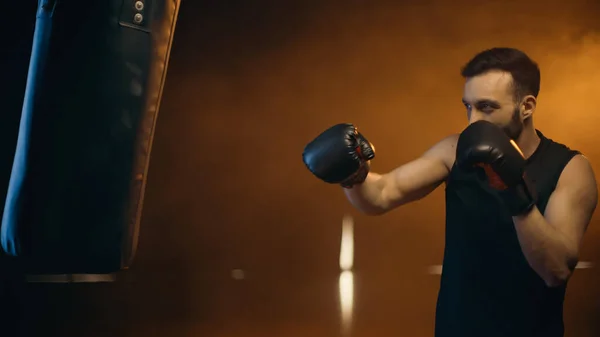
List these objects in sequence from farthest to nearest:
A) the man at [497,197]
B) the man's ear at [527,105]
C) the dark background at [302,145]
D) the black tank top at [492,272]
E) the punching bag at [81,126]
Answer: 1. the dark background at [302,145]
2. the man's ear at [527,105]
3. the black tank top at [492,272]
4. the man at [497,197]
5. the punching bag at [81,126]

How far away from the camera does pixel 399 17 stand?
3168mm

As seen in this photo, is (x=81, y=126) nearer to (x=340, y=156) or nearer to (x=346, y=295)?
(x=340, y=156)

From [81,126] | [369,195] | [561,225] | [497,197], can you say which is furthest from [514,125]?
[81,126]

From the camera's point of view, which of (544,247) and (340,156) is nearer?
(544,247)

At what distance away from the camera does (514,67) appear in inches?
66.1

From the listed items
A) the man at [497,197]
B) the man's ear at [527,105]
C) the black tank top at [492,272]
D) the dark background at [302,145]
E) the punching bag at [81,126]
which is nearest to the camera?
the punching bag at [81,126]

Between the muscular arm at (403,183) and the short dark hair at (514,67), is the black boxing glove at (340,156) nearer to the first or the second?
the muscular arm at (403,183)

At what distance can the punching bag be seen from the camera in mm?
1360

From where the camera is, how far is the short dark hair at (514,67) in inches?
65.7

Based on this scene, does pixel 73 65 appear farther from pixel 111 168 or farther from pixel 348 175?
pixel 348 175

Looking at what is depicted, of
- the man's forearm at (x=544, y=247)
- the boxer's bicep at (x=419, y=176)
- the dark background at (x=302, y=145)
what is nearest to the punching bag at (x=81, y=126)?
→ the boxer's bicep at (x=419, y=176)

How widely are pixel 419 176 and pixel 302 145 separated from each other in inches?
56.5

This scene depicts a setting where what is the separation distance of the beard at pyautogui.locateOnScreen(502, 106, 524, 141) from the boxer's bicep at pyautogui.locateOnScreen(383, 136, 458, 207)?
0.17 metres

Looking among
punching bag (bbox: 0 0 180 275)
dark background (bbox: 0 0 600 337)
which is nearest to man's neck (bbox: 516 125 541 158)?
punching bag (bbox: 0 0 180 275)
